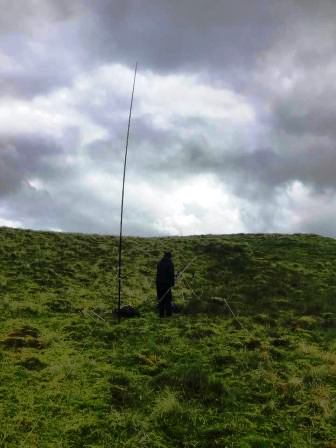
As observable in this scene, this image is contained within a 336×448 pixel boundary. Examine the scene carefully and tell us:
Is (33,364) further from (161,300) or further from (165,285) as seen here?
(165,285)

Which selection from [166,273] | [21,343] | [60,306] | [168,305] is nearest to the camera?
[21,343]

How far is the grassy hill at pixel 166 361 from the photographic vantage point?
8.45 m

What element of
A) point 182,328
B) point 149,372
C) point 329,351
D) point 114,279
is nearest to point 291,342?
point 329,351

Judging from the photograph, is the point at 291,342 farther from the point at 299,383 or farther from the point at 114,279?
the point at 114,279

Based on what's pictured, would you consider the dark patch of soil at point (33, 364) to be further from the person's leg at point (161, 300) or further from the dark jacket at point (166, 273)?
the dark jacket at point (166, 273)

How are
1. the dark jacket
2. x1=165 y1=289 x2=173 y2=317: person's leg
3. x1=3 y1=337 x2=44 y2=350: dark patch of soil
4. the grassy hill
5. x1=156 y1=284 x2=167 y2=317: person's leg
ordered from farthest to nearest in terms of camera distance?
the dark jacket, x1=165 y1=289 x2=173 y2=317: person's leg, x1=156 y1=284 x2=167 y2=317: person's leg, x1=3 y1=337 x2=44 y2=350: dark patch of soil, the grassy hill

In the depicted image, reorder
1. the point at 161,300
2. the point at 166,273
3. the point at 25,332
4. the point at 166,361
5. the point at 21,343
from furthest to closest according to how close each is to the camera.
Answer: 1. the point at 166,273
2. the point at 161,300
3. the point at 25,332
4. the point at 21,343
5. the point at 166,361

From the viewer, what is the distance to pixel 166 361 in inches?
480

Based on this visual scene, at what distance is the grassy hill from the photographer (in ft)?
27.7

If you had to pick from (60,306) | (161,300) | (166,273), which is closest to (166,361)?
(161,300)

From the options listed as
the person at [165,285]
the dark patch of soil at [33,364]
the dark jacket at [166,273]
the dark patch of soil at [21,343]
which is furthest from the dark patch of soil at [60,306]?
the dark patch of soil at [33,364]

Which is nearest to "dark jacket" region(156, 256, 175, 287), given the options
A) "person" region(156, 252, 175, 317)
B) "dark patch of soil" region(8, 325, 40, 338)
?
"person" region(156, 252, 175, 317)

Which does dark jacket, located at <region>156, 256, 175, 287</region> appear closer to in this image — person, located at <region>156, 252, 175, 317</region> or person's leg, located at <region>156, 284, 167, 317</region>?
person, located at <region>156, 252, 175, 317</region>

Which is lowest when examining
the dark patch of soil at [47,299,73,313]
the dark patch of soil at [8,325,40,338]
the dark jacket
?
the dark patch of soil at [8,325,40,338]
